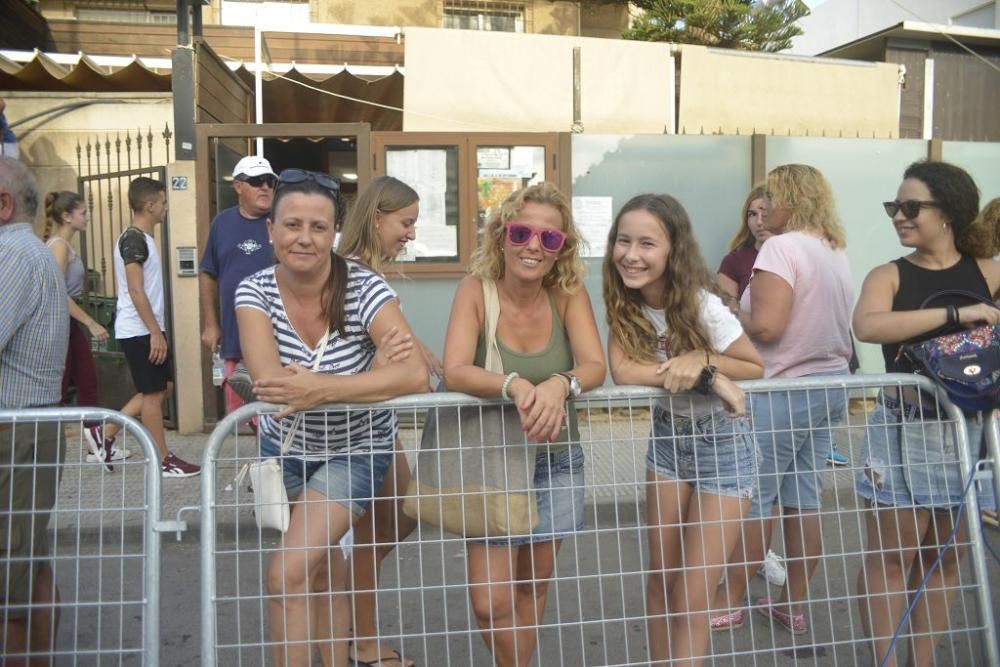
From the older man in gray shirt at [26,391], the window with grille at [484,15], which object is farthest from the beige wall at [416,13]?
the older man in gray shirt at [26,391]

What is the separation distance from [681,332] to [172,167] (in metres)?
5.15

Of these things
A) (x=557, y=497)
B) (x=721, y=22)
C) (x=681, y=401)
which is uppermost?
(x=721, y=22)

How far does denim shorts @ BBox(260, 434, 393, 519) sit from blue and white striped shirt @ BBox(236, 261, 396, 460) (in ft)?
0.13

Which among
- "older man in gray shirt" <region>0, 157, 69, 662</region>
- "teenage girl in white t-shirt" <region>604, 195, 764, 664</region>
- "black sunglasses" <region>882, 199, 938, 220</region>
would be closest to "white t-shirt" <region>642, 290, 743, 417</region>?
"teenage girl in white t-shirt" <region>604, 195, 764, 664</region>

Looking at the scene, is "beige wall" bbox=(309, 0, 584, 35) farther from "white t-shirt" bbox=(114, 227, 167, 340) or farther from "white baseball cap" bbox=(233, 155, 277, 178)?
"white baseball cap" bbox=(233, 155, 277, 178)

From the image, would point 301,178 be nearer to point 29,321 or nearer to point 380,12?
point 29,321

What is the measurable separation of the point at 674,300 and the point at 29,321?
7.21ft

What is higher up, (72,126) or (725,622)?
(72,126)

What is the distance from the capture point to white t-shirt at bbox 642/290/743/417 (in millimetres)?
2615

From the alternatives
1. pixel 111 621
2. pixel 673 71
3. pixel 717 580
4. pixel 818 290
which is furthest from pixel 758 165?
pixel 111 621

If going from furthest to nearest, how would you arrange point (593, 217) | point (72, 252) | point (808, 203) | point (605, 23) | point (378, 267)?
point (605, 23) < point (593, 217) < point (72, 252) < point (808, 203) < point (378, 267)

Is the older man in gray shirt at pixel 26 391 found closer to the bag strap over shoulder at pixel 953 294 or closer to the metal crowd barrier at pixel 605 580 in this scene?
the metal crowd barrier at pixel 605 580

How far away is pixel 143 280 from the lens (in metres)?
5.56

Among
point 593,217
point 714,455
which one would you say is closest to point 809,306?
point 714,455
